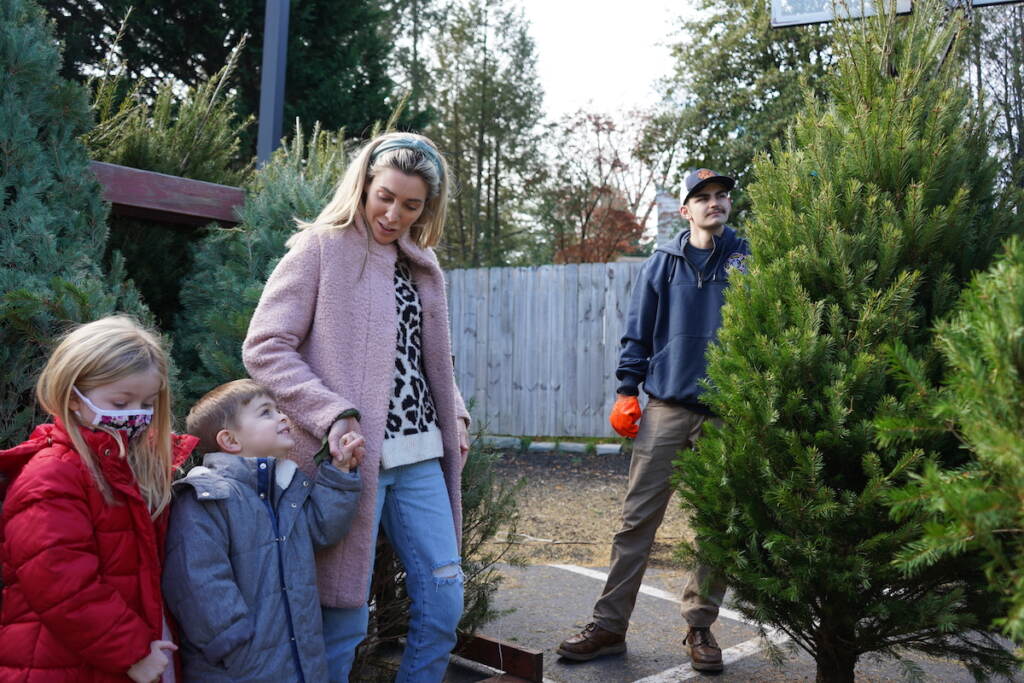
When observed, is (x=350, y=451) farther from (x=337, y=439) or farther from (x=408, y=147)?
(x=408, y=147)

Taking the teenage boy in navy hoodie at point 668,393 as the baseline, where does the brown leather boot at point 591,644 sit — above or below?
below

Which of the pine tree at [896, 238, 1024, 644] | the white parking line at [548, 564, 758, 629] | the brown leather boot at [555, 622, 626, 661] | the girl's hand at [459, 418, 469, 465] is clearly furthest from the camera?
the white parking line at [548, 564, 758, 629]

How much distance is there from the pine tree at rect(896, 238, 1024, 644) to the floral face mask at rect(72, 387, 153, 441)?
1819 millimetres

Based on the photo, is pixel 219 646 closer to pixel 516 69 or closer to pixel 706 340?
pixel 706 340

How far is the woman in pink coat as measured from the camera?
2.52 metres

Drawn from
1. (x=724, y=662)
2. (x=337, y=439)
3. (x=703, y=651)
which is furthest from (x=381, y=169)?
(x=724, y=662)

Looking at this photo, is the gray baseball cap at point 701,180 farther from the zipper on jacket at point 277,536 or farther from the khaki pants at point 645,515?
the zipper on jacket at point 277,536

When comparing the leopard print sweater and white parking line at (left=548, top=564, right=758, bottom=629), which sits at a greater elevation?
the leopard print sweater

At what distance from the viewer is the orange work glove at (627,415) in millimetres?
4090

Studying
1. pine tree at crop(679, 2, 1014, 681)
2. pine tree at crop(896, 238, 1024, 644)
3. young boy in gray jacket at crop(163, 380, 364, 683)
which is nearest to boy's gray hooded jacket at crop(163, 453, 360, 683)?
young boy in gray jacket at crop(163, 380, 364, 683)

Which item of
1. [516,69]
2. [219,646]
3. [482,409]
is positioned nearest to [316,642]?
[219,646]

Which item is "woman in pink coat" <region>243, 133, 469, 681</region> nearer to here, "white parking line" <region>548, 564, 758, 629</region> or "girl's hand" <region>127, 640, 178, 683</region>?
"girl's hand" <region>127, 640, 178, 683</region>

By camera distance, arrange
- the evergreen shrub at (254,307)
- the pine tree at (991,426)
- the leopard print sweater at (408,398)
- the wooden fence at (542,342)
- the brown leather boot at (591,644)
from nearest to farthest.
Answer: the pine tree at (991,426) < the leopard print sweater at (408,398) < the evergreen shrub at (254,307) < the brown leather boot at (591,644) < the wooden fence at (542,342)

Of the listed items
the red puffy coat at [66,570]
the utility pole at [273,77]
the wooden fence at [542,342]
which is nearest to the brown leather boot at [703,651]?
the red puffy coat at [66,570]
